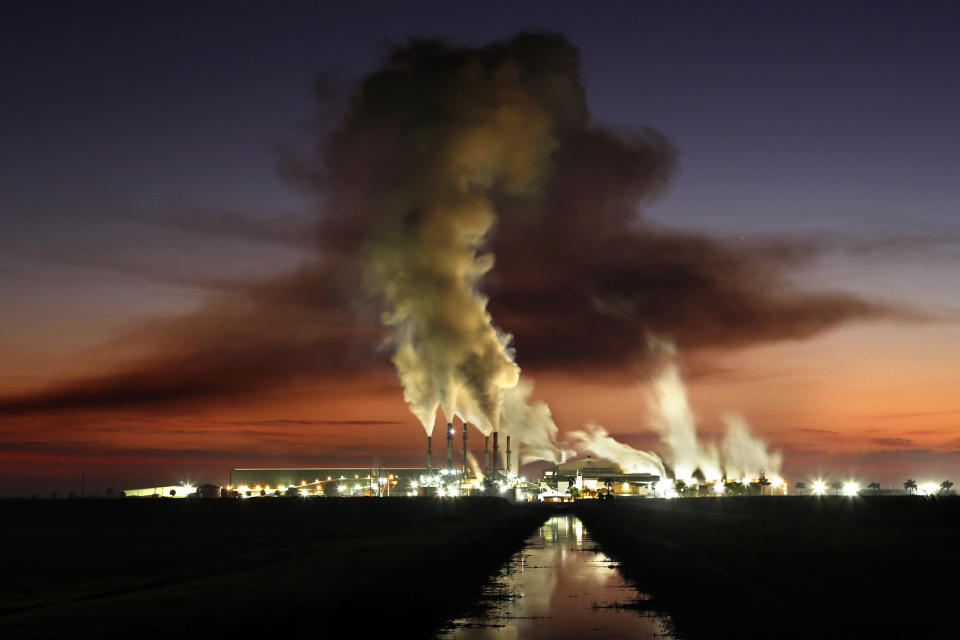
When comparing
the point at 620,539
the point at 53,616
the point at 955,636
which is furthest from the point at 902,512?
the point at 53,616

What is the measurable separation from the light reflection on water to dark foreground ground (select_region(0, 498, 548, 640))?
1.32 metres

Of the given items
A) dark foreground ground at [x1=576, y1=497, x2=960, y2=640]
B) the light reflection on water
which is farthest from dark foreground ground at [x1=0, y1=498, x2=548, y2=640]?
dark foreground ground at [x1=576, y1=497, x2=960, y2=640]

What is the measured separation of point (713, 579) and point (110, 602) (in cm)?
2455

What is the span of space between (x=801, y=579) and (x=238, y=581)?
80.9 feet

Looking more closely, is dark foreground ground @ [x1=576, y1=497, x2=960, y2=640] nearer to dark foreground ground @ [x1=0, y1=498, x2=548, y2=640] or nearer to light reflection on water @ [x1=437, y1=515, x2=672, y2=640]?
light reflection on water @ [x1=437, y1=515, x2=672, y2=640]

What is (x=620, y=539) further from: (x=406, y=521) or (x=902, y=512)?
(x=902, y=512)

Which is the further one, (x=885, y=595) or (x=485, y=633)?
(x=885, y=595)

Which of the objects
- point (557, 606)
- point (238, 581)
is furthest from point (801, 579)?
point (238, 581)

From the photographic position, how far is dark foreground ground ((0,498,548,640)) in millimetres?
28328

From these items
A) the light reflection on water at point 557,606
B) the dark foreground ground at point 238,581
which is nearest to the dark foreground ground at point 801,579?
the light reflection on water at point 557,606

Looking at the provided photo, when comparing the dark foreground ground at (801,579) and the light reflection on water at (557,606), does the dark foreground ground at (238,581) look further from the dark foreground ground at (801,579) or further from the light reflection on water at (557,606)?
the dark foreground ground at (801,579)

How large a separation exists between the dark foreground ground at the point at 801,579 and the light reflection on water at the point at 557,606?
4.63 ft

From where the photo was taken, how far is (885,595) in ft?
114

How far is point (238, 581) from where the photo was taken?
137ft
